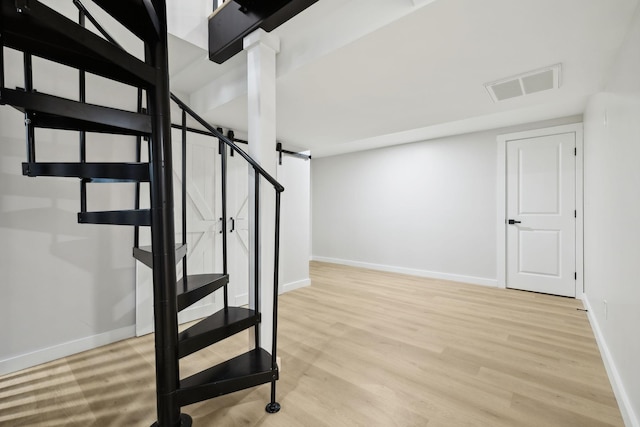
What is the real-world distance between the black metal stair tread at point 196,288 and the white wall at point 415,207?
3.95 m

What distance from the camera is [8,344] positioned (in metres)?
2.06

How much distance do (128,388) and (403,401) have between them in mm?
1800

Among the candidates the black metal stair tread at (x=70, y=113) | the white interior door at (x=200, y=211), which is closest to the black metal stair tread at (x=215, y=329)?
the black metal stair tread at (x=70, y=113)

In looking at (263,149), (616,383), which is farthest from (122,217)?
(616,383)

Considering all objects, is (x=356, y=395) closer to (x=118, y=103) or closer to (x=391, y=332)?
(x=391, y=332)

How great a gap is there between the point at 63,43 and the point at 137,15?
1.21 feet

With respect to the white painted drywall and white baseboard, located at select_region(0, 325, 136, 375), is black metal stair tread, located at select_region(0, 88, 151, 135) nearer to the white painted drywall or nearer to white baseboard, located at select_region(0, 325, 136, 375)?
the white painted drywall

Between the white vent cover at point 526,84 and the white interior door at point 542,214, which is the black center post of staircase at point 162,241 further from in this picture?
the white interior door at point 542,214

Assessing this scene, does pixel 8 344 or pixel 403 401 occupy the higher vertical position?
pixel 8 344

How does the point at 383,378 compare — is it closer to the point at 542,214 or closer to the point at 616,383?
the point at 616,383

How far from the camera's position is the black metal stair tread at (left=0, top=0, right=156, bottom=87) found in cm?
98

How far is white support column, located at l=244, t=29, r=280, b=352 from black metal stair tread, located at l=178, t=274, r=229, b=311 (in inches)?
9.8

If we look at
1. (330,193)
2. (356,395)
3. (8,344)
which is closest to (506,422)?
(356,395)

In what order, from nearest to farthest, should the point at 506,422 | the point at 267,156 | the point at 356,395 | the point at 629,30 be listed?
the point at 506,422 < the point at 629,30 < the point at 356,395 < the point at 267,156
